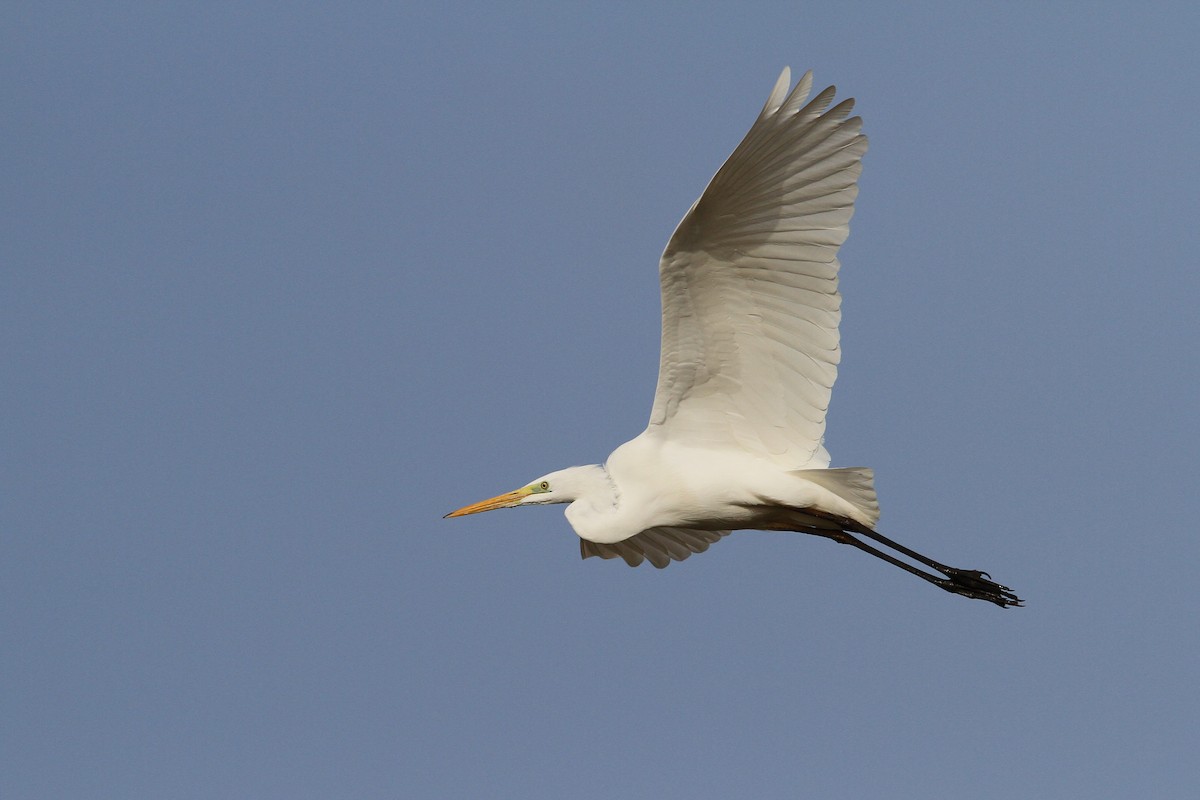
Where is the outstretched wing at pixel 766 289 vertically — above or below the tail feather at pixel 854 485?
above

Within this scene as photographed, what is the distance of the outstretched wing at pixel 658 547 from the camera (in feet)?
35.3

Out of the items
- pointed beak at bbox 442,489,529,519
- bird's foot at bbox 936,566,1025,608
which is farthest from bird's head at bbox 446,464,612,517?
bird's foot at bbox 936,566,1025,608

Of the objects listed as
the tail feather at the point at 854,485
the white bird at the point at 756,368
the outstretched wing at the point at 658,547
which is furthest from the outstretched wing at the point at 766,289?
the outstretched wing at the point at 658,547

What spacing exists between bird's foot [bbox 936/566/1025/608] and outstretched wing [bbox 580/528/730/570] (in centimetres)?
174

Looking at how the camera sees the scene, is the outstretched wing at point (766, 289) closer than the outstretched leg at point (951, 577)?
Yes

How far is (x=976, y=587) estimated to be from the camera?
980 centimetres

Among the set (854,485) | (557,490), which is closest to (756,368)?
(854,485)

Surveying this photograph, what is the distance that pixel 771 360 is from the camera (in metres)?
8.78

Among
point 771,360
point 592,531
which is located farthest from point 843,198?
point 592,531

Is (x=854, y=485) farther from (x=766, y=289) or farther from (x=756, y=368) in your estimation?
(x=766, y=289)

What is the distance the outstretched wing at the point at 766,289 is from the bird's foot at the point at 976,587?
1.46m

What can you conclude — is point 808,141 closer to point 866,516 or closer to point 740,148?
point 740,148

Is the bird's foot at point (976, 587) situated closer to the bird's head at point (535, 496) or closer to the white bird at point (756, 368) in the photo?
the white bird at point (756, 368)

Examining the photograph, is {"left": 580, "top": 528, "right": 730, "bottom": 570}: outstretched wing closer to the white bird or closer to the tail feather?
the white bird
